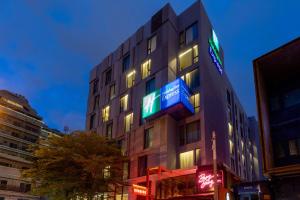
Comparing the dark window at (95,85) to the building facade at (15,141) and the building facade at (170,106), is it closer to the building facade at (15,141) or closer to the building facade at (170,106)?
the building facade at (170,106)

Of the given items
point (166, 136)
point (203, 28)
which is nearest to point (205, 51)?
point (203, 28)

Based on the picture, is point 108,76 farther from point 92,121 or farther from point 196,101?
point 196,101

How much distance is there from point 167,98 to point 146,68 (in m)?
10.4

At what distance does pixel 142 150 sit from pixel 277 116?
61.5 feet

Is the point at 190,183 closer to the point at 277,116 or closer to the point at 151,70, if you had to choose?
the point at 277,116

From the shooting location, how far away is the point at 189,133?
125ft

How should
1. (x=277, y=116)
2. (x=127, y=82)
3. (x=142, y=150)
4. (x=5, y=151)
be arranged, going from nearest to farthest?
(x=277, y=116) < (x=142, y=150) < (x=127, y=82) < (x=5, y=151)

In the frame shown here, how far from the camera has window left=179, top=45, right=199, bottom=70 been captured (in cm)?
4141

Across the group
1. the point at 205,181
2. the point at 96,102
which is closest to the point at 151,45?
the point at 96,102

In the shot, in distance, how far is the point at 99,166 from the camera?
112 ft

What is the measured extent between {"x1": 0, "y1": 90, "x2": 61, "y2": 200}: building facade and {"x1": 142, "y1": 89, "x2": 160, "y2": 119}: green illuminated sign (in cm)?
3760

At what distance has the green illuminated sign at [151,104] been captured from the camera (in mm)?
39009

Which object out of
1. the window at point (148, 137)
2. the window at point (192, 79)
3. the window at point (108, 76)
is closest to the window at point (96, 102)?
the window at point (108, 76)

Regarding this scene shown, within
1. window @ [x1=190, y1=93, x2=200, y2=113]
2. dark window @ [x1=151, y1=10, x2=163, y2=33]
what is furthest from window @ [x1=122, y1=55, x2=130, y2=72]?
window @ [x1=190, y1=93, x2=200, y2=113]
